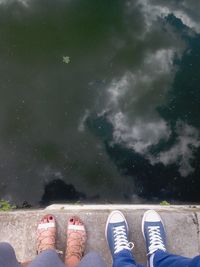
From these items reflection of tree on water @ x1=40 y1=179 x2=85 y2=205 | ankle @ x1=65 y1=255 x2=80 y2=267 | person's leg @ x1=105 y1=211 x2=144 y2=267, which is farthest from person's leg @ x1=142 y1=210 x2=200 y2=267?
reflection of tree on water @ x1=40 y1=179 x2=85 y2=205

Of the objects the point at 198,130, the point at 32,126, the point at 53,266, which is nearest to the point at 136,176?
the point at 198,130

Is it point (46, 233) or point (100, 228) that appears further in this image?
point (100, 228)

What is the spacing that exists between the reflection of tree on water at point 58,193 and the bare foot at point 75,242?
1.13m

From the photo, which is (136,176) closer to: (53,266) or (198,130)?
(198,130)

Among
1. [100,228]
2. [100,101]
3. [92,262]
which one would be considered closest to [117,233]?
[100,228]

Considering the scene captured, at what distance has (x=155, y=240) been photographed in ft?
10.2

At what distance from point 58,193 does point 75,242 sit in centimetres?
135

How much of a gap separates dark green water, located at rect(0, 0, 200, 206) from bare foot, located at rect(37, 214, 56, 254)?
3.57 feet

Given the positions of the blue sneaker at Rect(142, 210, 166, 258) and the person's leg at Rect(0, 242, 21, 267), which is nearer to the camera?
the person's leg at Rect(0, 242, 21, 267)

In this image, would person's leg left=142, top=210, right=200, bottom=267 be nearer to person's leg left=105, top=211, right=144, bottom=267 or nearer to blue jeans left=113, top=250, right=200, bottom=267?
blue jeans left=113, top=250, right=200, bottom=267

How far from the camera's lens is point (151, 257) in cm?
303

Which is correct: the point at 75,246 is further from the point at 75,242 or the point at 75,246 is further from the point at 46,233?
the point at 46,233

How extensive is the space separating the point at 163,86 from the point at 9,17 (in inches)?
88.4

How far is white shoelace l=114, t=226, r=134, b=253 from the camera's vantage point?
308 centimetres
